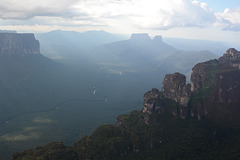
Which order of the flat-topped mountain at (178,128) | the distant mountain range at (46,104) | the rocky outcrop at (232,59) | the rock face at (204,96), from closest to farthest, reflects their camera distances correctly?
the flat-topped mountain at (178,128), the rock face at (204,96), the rocky outcrop at (232,59), the distant mountain range at (46,104)

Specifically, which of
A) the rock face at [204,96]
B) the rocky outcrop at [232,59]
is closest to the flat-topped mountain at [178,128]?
the rock face at [204,96]

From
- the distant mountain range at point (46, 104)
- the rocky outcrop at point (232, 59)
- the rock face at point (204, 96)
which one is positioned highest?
the rocky outcrop at point (232, 59)

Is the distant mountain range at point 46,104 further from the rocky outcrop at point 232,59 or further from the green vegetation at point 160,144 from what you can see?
the rocky outcrop at point 232,59

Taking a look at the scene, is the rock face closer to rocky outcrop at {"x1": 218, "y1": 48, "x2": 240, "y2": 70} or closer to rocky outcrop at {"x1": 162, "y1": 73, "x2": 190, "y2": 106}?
rocky outcrop at {"x1": 162, "y1": 73, "x2": 190, "y2": 106}

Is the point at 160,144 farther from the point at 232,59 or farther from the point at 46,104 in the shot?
the point at 46,104

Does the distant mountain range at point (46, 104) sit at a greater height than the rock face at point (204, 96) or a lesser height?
lesser

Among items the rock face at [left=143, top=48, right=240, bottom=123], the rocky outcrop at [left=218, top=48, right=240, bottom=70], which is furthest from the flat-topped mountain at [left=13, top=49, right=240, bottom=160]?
the rocky outcrop at [left=218, top=48, right=240, bottom=70]

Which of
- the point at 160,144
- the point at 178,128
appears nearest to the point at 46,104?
the point at 160,144

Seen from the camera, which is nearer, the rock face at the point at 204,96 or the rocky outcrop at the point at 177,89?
the rock face at the point at 204,96
